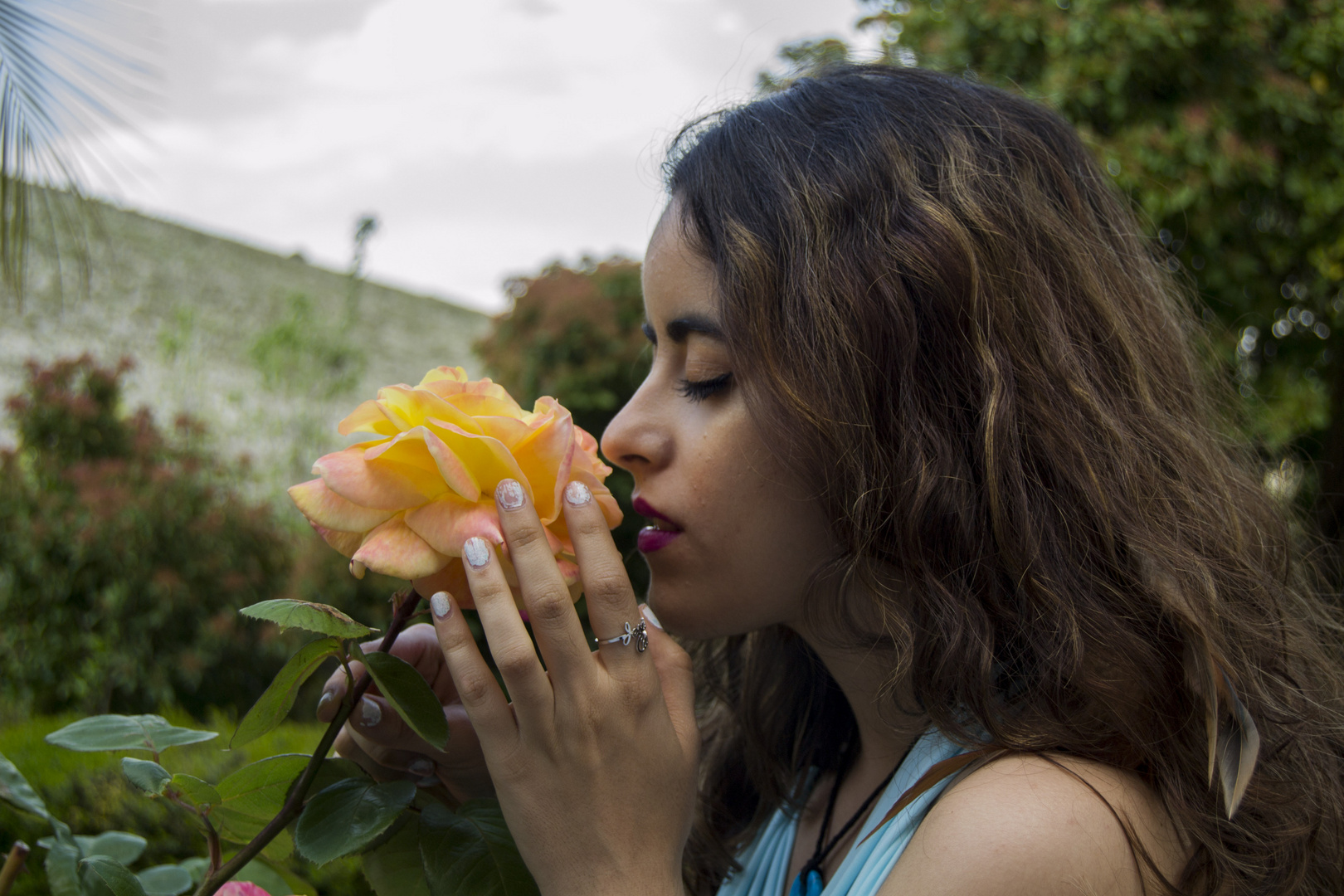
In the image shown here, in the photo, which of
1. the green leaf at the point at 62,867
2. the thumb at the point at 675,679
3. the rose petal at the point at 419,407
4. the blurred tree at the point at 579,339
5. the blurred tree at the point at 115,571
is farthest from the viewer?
the blurred tree at the point at 115,571

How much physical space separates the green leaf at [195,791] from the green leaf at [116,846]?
35 cm

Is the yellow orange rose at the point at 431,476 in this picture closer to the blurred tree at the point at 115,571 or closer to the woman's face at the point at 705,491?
the woman's face at the point at 705,491

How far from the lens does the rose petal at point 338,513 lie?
93 centimetres

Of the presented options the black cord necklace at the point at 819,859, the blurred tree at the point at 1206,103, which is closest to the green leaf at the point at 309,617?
the black cord necklace at the point at 819,859

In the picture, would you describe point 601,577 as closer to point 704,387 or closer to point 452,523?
point 452,523

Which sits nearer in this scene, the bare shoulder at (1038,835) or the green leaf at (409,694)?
the green leaf at (409,694)

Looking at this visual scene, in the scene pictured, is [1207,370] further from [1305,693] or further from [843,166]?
[843,166]

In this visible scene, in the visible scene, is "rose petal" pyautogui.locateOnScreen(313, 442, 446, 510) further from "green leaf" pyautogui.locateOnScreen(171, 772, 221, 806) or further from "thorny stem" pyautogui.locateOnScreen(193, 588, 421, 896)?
"green leaf" pyautogui.locateOnScreen(171, 772, 221, 806)

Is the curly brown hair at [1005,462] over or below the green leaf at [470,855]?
over

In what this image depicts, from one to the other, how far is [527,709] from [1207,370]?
148 centimetres

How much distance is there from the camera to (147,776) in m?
0.98

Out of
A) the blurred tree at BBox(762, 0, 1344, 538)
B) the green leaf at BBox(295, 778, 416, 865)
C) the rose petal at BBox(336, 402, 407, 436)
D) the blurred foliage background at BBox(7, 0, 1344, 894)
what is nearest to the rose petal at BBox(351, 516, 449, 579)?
the rose petal at BBox(336, 402, 407, 436)

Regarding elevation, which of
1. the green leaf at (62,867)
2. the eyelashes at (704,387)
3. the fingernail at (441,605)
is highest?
the eyelashes at (704,387)

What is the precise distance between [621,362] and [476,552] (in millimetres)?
4524
